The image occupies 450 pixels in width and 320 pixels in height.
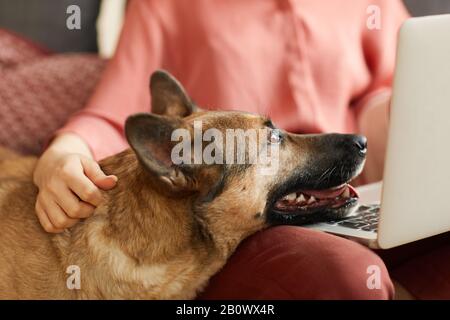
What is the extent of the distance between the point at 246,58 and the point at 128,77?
14.4 inches

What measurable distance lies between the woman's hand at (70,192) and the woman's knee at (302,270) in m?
0.32

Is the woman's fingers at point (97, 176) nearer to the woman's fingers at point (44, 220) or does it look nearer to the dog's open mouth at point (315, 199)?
the woman's fingers at point (44, 220)

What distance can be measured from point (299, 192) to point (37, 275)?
1.92ft

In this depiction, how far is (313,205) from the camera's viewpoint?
1.18m

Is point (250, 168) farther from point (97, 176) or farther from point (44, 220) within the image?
point (44, 220)

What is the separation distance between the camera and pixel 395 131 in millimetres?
888

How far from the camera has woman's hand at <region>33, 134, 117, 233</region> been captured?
1.11m

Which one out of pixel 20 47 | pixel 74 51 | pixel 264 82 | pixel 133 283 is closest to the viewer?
pixel 133 283

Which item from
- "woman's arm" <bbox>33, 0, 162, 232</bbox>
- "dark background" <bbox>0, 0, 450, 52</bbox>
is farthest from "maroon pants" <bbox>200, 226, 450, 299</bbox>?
"dark background" <bbox>0, 0, 450, 52</bbox>

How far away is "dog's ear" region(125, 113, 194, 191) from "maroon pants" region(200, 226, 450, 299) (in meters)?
0.19

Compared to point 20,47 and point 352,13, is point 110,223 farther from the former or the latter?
point 20,47

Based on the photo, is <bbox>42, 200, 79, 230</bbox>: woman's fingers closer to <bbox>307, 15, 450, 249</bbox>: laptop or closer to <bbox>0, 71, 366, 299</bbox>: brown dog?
<bbox>0, 71, 366, 299</bbox>: brown dog

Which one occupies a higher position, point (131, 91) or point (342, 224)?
point (131, 91)
